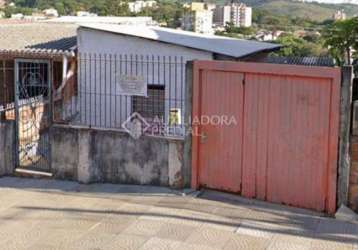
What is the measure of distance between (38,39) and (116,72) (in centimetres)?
544

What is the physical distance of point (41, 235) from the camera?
6797 mm

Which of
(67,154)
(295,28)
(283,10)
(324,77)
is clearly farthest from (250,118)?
(283,10)

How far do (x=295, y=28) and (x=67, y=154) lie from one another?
139 ft

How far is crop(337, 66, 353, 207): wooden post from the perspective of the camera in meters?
7.09

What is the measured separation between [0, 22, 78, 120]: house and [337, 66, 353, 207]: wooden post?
6958 mm

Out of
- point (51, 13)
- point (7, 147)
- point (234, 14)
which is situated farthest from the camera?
point (234, 14)

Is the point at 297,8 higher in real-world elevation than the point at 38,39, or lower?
higher

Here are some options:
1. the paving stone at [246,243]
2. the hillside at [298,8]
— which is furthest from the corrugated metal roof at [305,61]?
the hillside at [298,8]

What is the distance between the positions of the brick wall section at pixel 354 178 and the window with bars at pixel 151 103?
5.33 metres

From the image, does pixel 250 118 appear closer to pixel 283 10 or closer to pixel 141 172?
pixel 141 172

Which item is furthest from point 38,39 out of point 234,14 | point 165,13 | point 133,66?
point 234,14

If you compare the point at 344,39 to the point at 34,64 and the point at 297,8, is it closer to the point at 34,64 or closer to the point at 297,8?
the point at 34,64

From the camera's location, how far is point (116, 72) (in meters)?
11.6

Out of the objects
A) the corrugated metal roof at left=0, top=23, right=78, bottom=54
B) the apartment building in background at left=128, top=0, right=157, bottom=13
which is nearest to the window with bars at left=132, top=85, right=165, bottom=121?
the corrugated metal roof at left=0, top=23, right=78, bottom=54
